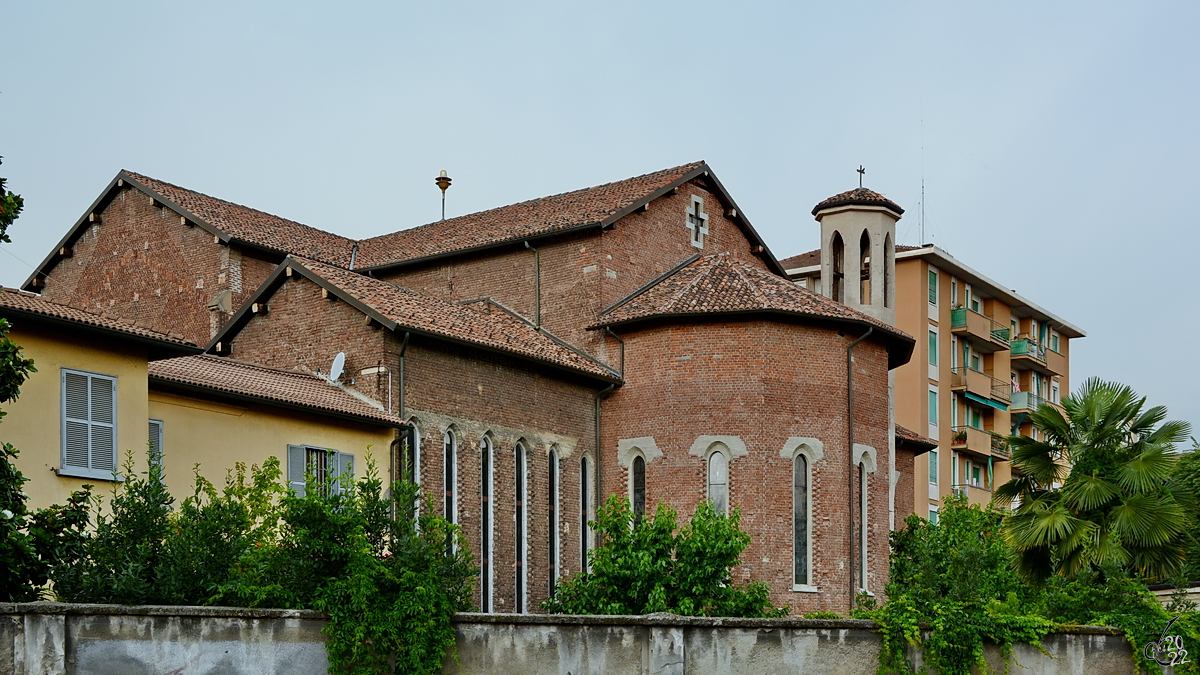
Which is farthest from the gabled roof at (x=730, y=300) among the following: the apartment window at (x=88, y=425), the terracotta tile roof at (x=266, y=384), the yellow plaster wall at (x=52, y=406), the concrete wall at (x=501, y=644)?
the concrete wall at (x=501, y=644)

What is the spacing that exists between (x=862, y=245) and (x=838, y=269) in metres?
1.08

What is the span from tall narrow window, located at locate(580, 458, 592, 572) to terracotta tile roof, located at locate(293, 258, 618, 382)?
6.71 ft

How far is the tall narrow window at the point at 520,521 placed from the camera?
3056 cm

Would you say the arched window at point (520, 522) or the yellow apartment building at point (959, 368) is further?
the yellow apartment building at point (959, 368)

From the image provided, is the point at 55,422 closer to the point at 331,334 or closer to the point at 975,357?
the point at 331,334

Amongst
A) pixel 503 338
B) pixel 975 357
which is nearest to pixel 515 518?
pixel 503 338

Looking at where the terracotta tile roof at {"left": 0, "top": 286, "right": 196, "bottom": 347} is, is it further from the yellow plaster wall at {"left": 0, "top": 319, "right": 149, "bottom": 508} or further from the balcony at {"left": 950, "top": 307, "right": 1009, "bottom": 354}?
the balcony at {"left": 950, "top": 307, "right": 1009, "bottom": 354}

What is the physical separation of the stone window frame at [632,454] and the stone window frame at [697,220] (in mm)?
6678

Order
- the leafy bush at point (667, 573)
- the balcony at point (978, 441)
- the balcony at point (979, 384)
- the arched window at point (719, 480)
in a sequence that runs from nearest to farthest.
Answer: the leafy bush at point (667, 573), the arched window at point (719, 480), the balcony at point (978, 441), the balcony at point (979, 384)

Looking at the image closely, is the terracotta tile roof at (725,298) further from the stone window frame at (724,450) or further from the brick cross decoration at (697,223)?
the stone window frame at (724,450)

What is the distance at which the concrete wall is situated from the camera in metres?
14.8

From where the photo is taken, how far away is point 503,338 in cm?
3070

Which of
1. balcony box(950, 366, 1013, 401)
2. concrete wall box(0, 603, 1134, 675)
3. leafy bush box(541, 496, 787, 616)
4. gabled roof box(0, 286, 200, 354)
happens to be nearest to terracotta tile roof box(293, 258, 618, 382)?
leafy bush box(541, 496, 787, 616)

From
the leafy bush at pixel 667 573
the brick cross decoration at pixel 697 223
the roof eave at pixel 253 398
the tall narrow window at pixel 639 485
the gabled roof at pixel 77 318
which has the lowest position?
the leafy bush at pixel 667 573
